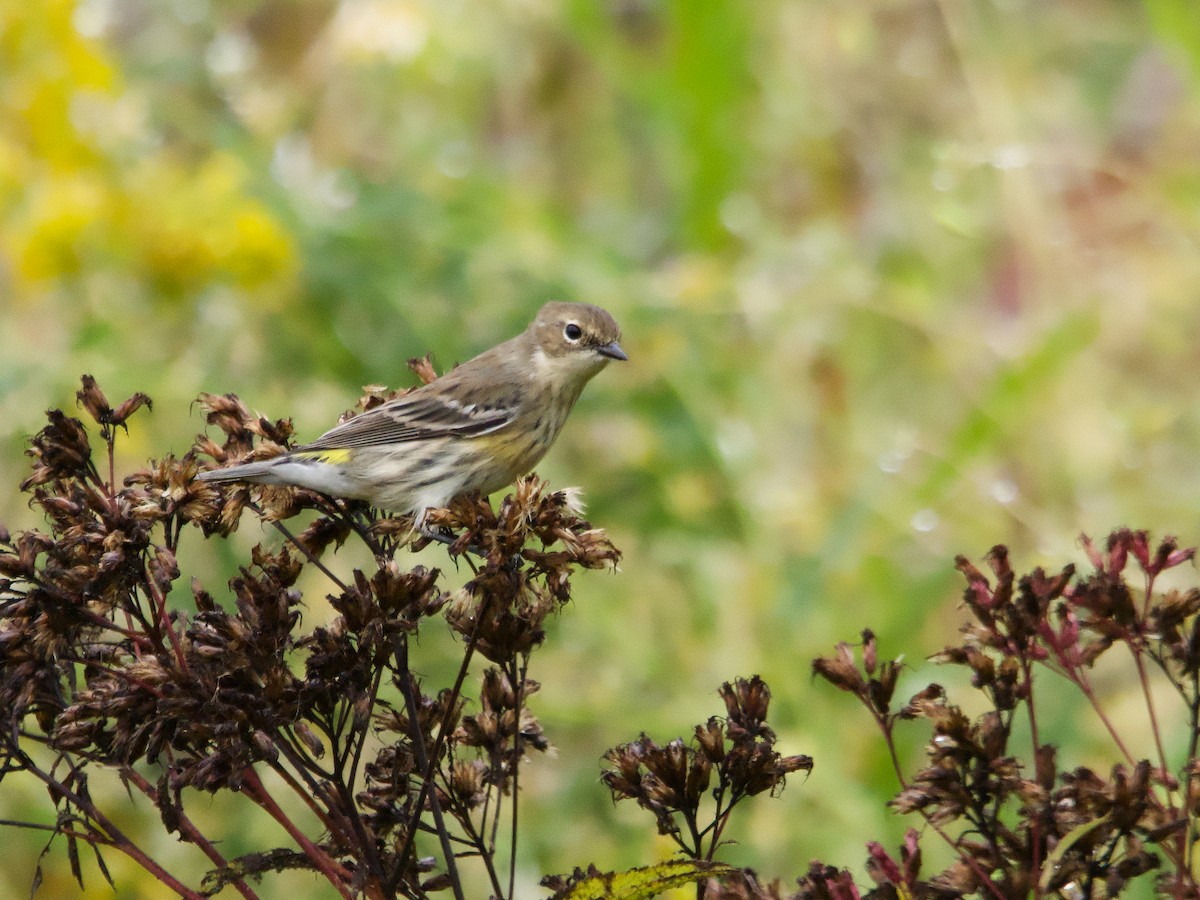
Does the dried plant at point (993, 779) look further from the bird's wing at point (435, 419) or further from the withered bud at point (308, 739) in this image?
the bird's wing at point (435, 419)

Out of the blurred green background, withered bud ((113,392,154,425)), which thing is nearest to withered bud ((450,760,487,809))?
withered bud ((113,392,154,425))

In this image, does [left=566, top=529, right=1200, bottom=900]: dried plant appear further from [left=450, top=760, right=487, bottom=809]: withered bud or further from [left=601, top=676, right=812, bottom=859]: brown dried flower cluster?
[left=450, top=760, right=487, bottom=809]: withered bud

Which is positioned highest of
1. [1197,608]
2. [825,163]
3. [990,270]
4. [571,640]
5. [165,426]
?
[825,163]

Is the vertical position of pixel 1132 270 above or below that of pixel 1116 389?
above

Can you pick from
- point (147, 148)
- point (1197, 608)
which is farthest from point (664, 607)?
point (1197, 608)

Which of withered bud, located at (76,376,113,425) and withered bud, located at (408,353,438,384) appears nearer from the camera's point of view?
withered bud, located at (76,376,113,425)

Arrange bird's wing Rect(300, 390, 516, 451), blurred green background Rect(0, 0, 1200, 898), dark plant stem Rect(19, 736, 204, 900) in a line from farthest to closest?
blurred green background Rect(0, 0, 1200, 898)
bird's wing Rect(300, 390, 516, 451)
dark plant stem Rect(19, 736, 204, 900)

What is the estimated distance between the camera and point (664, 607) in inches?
212

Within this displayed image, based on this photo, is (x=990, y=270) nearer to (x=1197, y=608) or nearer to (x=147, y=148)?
(x=147, y=148)

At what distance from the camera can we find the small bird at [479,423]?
12.3 ft

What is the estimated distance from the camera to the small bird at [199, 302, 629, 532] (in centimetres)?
375

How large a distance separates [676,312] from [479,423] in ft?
4.16

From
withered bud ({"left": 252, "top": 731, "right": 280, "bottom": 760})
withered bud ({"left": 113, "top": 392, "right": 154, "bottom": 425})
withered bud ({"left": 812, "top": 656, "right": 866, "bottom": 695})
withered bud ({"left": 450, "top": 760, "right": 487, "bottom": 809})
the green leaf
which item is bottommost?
the green leaf

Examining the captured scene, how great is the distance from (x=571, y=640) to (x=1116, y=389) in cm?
260
